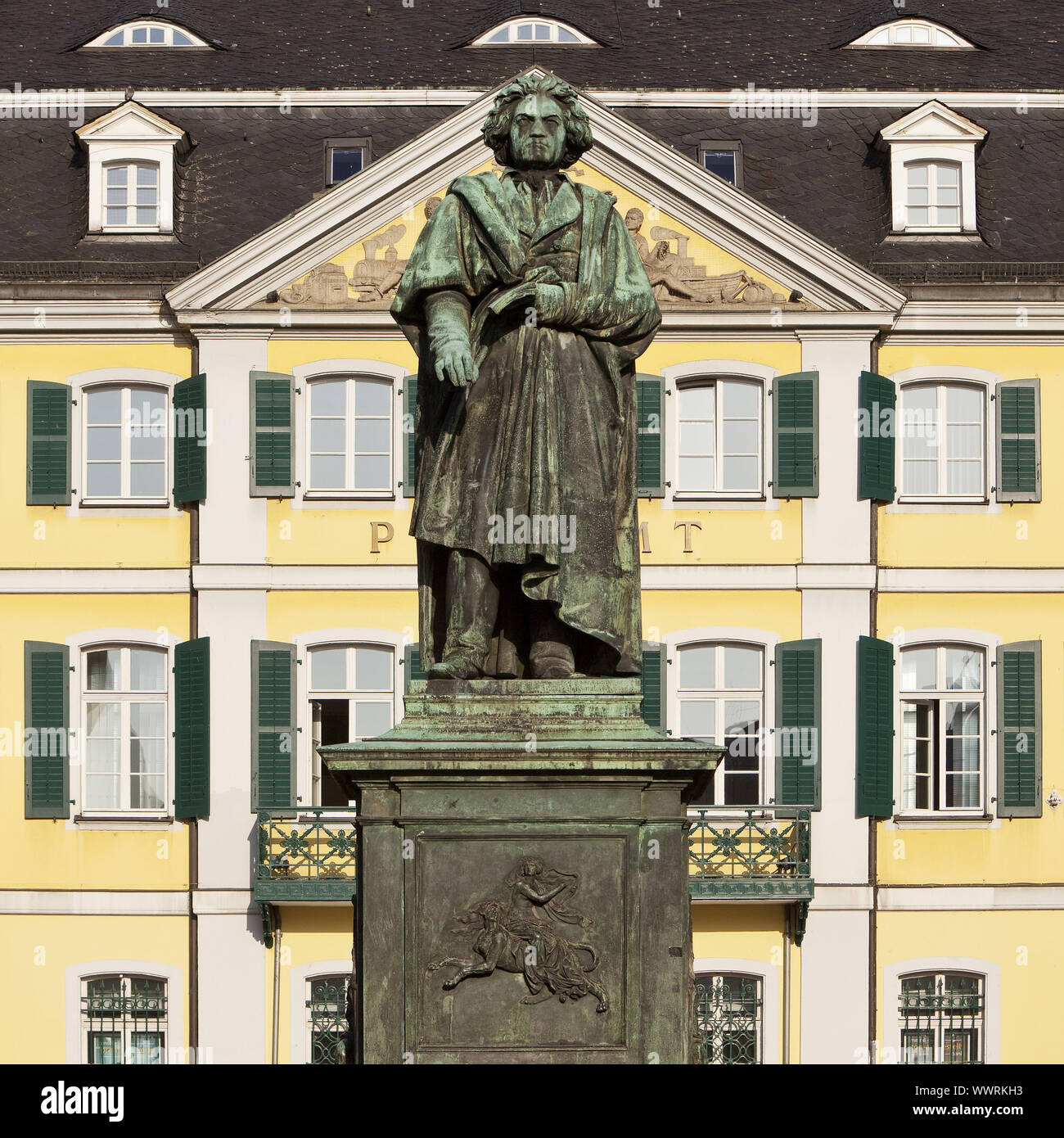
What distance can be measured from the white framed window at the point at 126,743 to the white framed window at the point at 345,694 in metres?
1.62

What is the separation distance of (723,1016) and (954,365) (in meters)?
7.37

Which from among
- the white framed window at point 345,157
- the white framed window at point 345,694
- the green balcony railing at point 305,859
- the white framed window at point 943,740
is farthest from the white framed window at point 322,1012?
the white framed window at point 345,157

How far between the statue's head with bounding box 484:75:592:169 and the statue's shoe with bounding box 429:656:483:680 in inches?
70.2

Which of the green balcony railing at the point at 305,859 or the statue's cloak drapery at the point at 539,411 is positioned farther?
the green balcony railing at the point at 305,859

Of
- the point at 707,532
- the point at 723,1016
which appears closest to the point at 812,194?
the point at 707,532

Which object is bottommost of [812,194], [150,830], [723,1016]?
[723,1016]

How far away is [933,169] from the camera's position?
30172mm

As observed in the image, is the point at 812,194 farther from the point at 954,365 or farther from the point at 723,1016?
the point at 723,1016

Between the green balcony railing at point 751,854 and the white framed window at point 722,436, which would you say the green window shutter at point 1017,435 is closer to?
the white framed window at point 722,436

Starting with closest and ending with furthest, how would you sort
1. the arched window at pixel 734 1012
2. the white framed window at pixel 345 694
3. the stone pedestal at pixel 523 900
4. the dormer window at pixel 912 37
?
1. the stone pedestal at pixel 523 900
2. the arched window at pixel 734 1012
3. the white framed window at pixel 345 694
4. the dormer window at pixel 912 37

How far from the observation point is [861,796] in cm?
2841

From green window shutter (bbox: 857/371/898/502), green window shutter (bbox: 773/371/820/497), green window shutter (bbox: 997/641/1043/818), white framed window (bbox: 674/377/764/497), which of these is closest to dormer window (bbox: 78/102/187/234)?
white framed window (bbox: 674/377/764/497)

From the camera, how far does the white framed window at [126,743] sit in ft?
94.7

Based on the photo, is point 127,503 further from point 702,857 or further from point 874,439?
point 874,439
